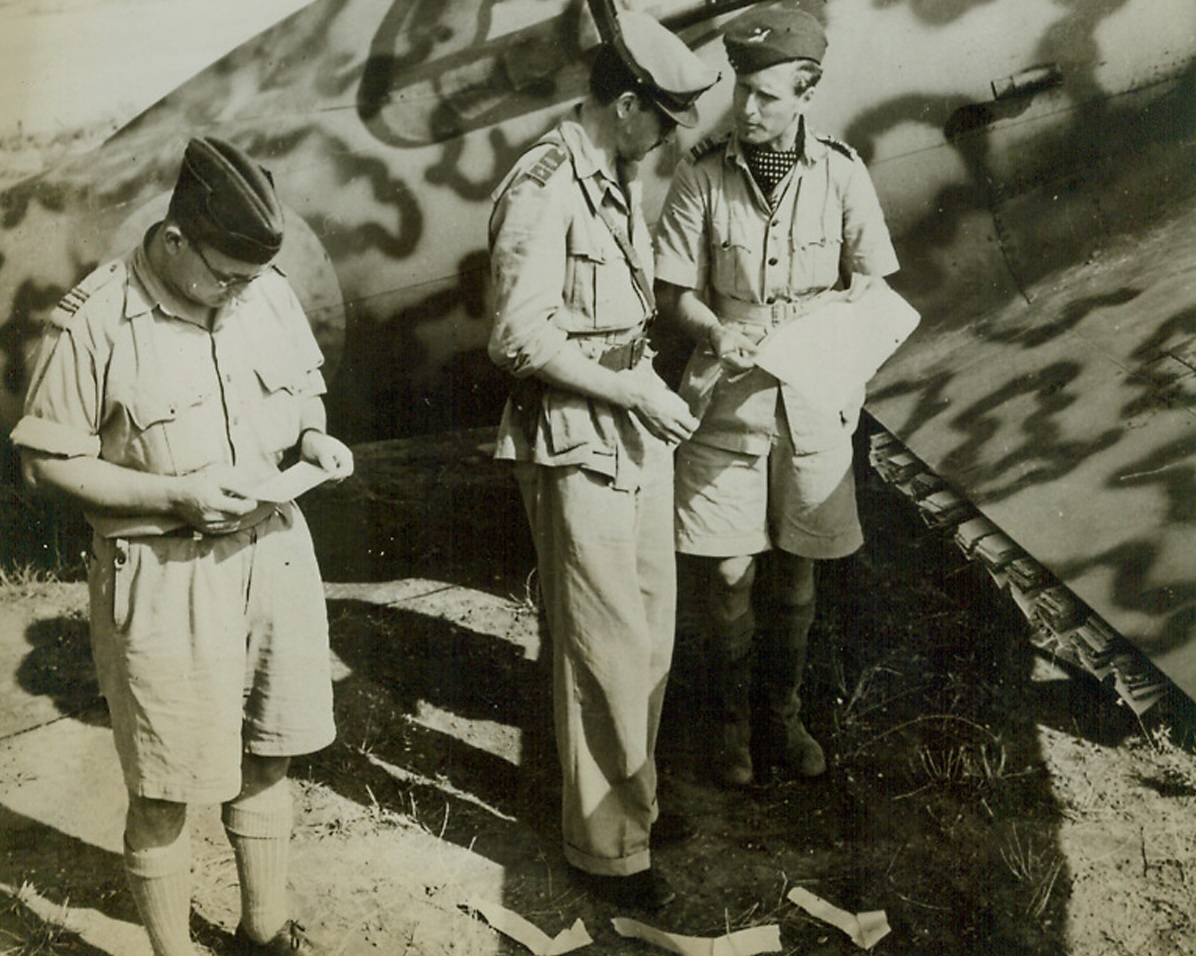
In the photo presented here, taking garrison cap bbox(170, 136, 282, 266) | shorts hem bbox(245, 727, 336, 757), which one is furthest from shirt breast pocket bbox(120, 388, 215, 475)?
shorts hem bbox(245, 727, 336, 757)

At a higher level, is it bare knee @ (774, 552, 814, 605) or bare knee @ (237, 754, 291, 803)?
bare knee @ (237, 754, 291, 803)

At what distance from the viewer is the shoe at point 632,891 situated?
3.46 metres

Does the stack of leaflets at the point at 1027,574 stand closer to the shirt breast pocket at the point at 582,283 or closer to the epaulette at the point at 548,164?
the shirt breast pocket at the point at 582,283

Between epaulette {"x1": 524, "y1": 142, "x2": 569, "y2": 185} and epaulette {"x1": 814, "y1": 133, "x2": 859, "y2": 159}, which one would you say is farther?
epaulette {"x1": 814, "y1": 133, "x2": 859, "y2": 159}

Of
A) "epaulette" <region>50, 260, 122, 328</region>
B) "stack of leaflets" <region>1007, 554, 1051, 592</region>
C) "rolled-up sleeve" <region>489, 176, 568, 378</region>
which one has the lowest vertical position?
"stack of leaflets" <region>1007, 554, 1051, 592</region>

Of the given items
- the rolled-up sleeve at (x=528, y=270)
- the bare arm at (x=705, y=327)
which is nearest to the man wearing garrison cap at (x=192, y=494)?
the rolled-up sleeve at (x=528, y=270)

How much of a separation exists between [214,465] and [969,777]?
2.62 metres

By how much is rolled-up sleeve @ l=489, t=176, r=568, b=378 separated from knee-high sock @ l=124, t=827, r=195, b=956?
137 centimetres

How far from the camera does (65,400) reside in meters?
2.50

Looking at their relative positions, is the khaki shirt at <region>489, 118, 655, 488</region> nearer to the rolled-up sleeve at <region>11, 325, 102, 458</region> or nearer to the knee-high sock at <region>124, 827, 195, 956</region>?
the rolled-up sleeve at <region>11, 325, 102, 458</region>

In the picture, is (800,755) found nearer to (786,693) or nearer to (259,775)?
(786,693)

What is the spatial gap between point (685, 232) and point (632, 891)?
186cm

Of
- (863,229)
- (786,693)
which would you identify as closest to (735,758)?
(786,693)

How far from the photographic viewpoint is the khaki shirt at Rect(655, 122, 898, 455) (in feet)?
11.6
